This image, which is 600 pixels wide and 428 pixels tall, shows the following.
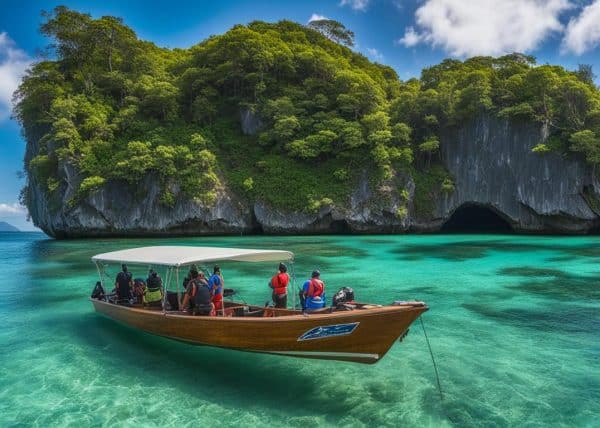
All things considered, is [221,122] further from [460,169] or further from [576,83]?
[576,83]

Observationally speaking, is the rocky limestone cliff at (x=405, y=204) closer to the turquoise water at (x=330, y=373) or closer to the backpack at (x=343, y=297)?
the turquoise water at (x=330, y=373)

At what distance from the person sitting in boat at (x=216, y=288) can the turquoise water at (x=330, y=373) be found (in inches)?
41.4

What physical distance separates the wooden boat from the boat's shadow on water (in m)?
0.44

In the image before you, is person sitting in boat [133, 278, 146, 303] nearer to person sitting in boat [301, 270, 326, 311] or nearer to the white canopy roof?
the white canopy roof

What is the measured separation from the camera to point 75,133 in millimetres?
37781

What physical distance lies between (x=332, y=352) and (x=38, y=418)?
485cm

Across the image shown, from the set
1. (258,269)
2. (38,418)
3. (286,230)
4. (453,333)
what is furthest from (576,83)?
(38,418)

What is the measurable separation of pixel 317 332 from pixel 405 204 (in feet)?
110

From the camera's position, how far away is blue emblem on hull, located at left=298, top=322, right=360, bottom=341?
725 centimetres

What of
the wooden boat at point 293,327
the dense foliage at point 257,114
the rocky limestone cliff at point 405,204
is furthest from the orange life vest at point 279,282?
the rocky limestone cliff at point 405,204

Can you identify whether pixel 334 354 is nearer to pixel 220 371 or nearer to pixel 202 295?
pixel 220 371

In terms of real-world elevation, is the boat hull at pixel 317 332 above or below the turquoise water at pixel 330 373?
above

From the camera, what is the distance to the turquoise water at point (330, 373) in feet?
21.6

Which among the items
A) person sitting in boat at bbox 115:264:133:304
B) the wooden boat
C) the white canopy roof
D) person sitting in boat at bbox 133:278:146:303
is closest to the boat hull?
the wooden boat
